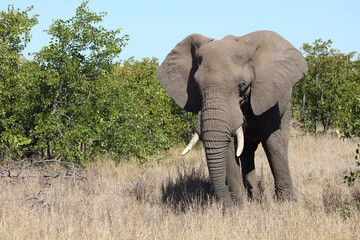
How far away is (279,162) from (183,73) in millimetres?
2007

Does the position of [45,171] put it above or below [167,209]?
above

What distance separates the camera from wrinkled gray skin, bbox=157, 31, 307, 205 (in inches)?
203

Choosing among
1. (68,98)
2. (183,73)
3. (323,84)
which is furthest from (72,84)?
(323,84)

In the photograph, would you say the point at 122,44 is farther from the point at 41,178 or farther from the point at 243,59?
the point at 243,59

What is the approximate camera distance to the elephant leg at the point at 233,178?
5996mm

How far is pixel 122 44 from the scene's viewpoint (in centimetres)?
1006

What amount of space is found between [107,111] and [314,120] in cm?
889

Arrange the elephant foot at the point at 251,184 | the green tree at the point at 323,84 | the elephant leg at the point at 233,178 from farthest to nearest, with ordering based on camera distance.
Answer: the green tree at the point at 323,84 < the elephant foot at the point at 251,184 < the elephant leg at the point at 233,178

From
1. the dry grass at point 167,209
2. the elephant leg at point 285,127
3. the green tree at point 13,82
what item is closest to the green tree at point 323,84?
the dry grass at point 167,209

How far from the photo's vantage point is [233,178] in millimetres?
6055

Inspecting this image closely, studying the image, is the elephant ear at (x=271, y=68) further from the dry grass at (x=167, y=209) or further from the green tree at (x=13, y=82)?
the green tree at (x=13, y=82)

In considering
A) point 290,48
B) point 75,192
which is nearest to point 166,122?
point 75,192

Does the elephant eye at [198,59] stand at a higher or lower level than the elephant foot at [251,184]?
higher

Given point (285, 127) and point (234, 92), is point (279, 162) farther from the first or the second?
point (234, 92)
